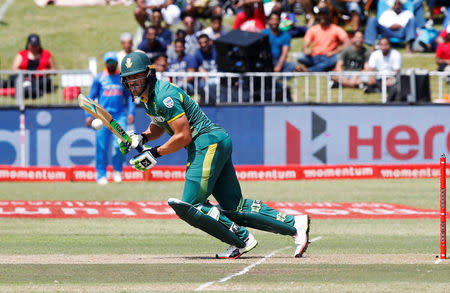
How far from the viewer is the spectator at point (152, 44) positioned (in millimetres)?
21375

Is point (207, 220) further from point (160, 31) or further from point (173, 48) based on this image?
point (160, 31)

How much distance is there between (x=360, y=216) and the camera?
1355 cm

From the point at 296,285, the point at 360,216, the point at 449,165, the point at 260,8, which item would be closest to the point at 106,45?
the point at 260,8

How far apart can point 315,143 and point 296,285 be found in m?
12.5

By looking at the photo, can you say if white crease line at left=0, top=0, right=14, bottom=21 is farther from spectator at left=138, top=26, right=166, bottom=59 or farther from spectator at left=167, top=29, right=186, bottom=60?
spectator at left=167, top=29, right=186, bottom=60

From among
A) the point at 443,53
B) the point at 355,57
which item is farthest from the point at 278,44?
the point at 443,53

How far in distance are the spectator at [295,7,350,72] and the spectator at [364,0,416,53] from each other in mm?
1278

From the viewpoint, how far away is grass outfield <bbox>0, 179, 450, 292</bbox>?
287 inches

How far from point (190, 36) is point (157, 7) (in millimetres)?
2146

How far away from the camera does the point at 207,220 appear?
8.63m

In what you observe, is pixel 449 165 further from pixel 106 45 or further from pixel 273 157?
pixel 106 45

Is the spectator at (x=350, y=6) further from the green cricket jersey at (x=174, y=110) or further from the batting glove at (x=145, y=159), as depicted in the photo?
→ the batting glove at (x=145, y=159)

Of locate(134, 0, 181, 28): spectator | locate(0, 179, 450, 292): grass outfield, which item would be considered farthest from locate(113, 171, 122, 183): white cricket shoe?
locate(134, 0, 181, 28): spectator

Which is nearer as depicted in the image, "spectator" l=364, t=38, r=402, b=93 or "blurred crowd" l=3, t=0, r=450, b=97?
"spectator" l=364, t=38, r=402, b=93
